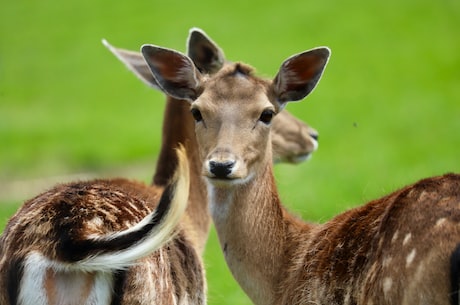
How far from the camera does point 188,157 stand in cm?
860

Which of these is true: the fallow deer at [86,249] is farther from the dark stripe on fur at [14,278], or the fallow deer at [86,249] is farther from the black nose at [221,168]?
the black nose at [221,168]

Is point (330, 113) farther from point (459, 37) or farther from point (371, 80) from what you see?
point (459, 37)

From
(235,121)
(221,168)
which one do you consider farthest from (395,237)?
(235,121)

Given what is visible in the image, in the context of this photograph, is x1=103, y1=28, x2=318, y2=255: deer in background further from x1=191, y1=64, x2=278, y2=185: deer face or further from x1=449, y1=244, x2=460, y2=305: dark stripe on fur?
x1=449, y1=244, x2=460, y2=305: dark stripe on fur

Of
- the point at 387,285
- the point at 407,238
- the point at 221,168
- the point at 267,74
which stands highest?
the point at 407,238

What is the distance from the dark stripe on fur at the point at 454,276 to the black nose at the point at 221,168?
1838 mm

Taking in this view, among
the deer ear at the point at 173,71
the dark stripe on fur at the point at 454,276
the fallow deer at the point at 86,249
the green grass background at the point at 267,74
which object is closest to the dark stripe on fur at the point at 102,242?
the fallow deer at the point at 86,249

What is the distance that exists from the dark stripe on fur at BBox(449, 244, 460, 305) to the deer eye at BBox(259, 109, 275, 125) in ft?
7.13

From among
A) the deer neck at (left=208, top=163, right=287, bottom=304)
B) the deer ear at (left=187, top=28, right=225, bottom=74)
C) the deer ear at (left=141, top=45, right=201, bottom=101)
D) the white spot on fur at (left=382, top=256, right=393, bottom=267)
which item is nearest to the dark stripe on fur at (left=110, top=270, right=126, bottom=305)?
the deer neck at (left=208, top=163, right=287, bottom=304)

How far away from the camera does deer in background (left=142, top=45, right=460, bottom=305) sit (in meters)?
5.51

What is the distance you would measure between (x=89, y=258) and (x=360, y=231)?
1.58m

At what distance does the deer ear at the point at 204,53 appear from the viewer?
8188 millimetres

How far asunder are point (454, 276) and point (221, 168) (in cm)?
191

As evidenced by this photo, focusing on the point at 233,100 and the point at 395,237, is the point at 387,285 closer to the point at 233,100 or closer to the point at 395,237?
the point at 395,237
